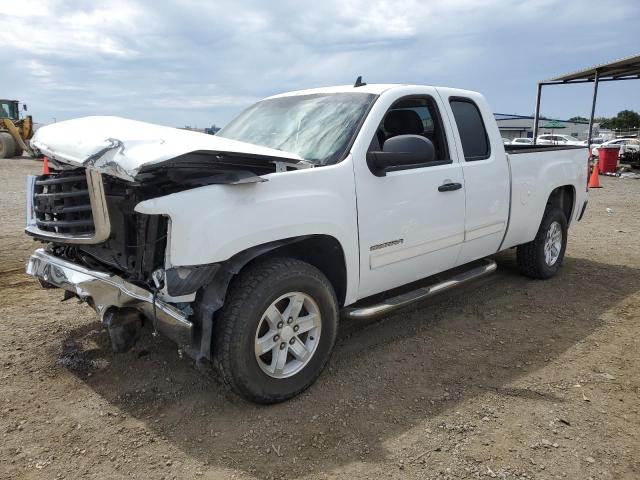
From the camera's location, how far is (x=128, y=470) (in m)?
2.60

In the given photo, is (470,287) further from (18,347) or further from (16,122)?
(16,122)

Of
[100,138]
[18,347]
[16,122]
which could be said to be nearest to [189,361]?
[18,347]

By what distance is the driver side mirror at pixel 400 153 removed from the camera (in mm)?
3396

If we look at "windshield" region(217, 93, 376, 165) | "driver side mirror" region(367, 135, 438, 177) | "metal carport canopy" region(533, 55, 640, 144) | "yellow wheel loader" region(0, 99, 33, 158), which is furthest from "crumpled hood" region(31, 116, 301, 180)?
"yellow wheel loader" region(0, 99, 33, 158)

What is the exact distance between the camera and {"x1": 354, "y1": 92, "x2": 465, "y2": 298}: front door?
11.4 ft

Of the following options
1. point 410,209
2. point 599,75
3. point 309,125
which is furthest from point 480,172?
point 599,75

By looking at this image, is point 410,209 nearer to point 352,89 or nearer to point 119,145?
point 352,89

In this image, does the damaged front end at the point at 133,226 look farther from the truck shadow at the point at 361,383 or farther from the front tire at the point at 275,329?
the truck shadow at the point at 361,383

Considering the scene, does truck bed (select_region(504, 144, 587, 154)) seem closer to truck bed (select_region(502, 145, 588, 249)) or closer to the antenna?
truck bed (select_region(502, 145, 588, 249))

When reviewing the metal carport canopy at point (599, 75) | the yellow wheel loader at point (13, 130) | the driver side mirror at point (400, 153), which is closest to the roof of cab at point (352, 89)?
the driver side mirror at point (400, 153)

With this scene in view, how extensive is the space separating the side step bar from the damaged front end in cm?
105

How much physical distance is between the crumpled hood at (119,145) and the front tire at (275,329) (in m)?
0.73

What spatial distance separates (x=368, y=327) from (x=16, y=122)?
26.3 m

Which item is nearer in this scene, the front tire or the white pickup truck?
the white pickup truck
